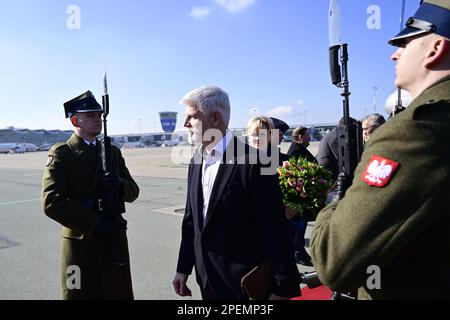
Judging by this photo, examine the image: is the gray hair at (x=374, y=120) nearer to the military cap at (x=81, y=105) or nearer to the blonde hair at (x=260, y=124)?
the blonde hair at (x=260, y=124)

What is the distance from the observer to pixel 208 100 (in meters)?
2.32

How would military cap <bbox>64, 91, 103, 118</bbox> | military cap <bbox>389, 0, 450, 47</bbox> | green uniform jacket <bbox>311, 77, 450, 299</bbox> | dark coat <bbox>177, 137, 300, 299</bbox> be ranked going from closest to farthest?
green uniform jacket <bbox>311, 77, 450, 299</bbox>, military cap <bbox>389, 0, 450, 47</bbox>, dark coat <bbox>177, 137, 300, 299</bbox>, military cap <bbox>64, 91, 103, 118</bbox>

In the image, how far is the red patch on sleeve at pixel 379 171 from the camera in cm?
114

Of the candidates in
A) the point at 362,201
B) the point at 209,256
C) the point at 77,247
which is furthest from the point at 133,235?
the point at 362,201

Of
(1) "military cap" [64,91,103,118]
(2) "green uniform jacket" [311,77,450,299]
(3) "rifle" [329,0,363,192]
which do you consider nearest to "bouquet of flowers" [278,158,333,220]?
(3) "rifle" [329,0,363,192]

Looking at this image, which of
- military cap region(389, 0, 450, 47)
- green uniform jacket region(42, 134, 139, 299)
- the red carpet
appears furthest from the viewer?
the red carpet

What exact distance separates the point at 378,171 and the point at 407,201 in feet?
0.41

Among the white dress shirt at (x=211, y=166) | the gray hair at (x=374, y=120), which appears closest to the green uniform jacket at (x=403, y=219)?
the white dress shirt at (x=211, y=166)

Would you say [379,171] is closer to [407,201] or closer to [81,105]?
[407,201]

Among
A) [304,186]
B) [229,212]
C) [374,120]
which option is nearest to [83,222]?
[229,212]

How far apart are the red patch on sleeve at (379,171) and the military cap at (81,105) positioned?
261 cm

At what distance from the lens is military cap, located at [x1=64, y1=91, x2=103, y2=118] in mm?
3199

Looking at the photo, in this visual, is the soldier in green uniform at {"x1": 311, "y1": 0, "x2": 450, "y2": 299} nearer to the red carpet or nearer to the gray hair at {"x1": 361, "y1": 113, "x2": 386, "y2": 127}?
the red carpet

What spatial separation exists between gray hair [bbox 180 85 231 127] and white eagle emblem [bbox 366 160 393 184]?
131 cm
